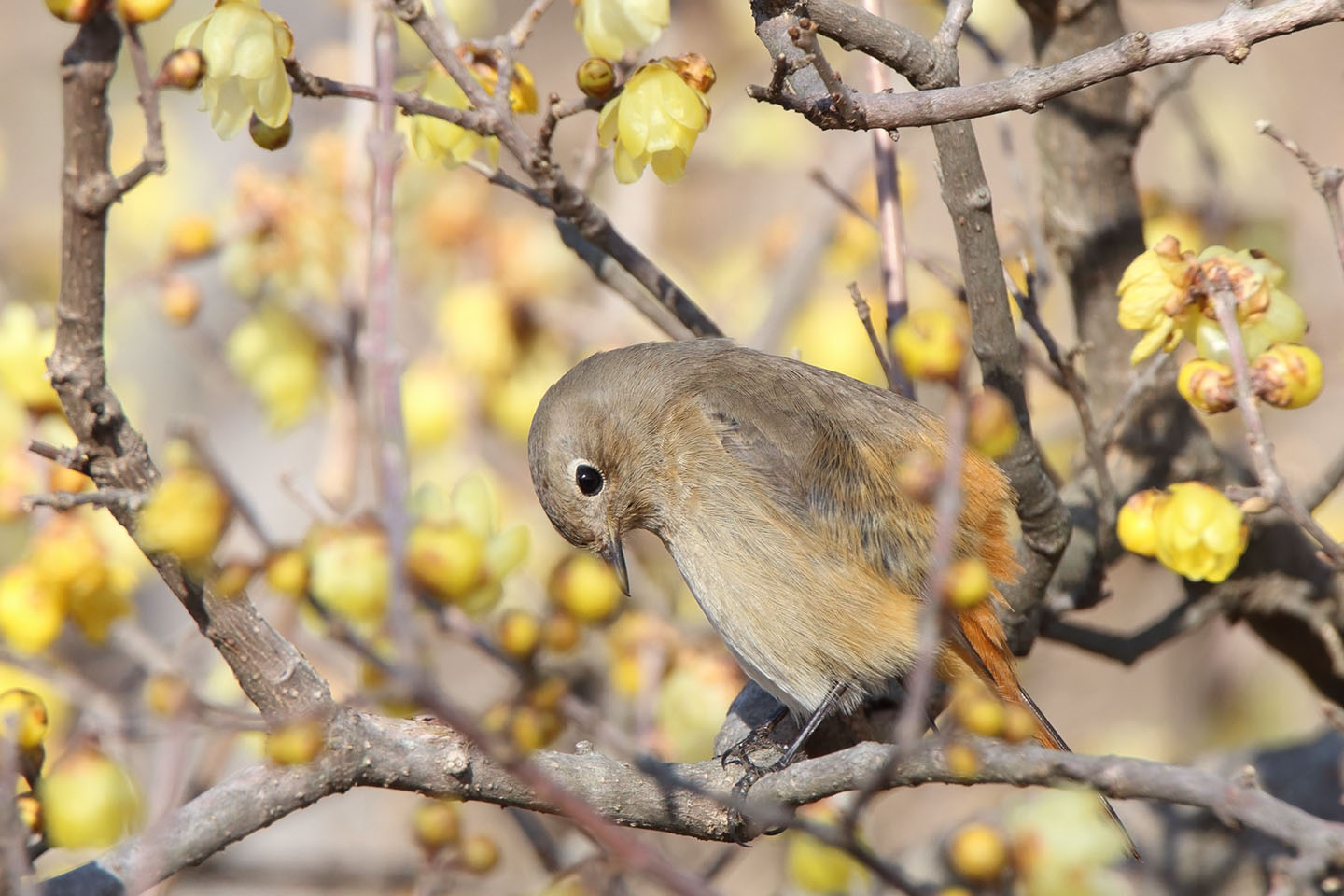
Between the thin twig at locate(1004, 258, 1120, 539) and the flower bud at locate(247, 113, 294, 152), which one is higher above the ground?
the flower bud at locate(247, 113, 294, 152)

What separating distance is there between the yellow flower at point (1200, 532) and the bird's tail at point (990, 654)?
0.67 meters

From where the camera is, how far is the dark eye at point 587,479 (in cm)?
334

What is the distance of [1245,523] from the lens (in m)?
2.26

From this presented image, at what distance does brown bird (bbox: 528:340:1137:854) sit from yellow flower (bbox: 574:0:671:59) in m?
1.08

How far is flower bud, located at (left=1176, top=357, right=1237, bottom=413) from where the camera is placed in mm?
2191

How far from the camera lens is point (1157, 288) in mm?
2250

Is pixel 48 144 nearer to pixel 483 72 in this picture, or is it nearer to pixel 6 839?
pixel 483 72

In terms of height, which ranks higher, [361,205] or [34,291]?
[361,205]

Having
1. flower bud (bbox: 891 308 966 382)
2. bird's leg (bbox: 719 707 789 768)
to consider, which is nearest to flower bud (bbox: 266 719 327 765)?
flower bud (bbox: 891 308 966 382)

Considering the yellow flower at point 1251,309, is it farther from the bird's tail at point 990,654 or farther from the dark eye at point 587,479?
the dark eye at point 587,479

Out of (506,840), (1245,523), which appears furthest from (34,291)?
(1245,523)

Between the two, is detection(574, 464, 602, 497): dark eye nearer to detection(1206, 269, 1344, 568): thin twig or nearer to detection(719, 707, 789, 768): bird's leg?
detection(719, 707, 789, 768): bird's leg

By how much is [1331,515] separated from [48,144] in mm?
7890

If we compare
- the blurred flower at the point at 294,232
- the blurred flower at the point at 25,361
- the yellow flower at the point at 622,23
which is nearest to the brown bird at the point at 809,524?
the yellow flower at the point at 622,23
